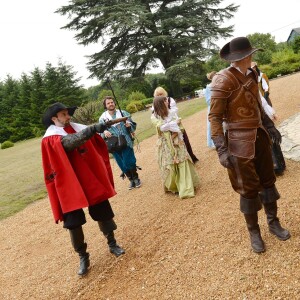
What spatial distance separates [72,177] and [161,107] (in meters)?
2.06

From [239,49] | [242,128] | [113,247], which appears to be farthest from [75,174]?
[239,49]

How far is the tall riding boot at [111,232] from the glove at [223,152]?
1.63m

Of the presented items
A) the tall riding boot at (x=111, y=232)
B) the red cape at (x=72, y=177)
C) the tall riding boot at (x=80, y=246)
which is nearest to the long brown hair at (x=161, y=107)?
the red cape at (x=72, y=177)

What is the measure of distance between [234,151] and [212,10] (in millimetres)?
29431

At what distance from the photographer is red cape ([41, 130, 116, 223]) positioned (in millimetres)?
3033

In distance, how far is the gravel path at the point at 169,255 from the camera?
8.21 ft

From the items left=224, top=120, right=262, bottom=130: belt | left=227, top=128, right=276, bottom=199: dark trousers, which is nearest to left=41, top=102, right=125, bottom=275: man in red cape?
left=224, top=120, right=262, bottom=130: belt

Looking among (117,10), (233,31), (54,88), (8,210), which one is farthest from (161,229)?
(54,88)

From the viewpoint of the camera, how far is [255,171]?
2.65 meters

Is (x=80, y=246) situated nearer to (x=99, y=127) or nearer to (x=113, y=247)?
(x=113, y=247)

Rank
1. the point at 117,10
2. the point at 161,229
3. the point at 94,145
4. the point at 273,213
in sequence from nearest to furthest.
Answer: the point at 273,213 → the point at 94,145 → the point at 161,229 → the point at 117,10

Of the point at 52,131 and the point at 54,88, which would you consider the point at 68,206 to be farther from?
the point at 54,88

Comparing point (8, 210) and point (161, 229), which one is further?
point (8, 210)

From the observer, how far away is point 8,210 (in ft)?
22.8
